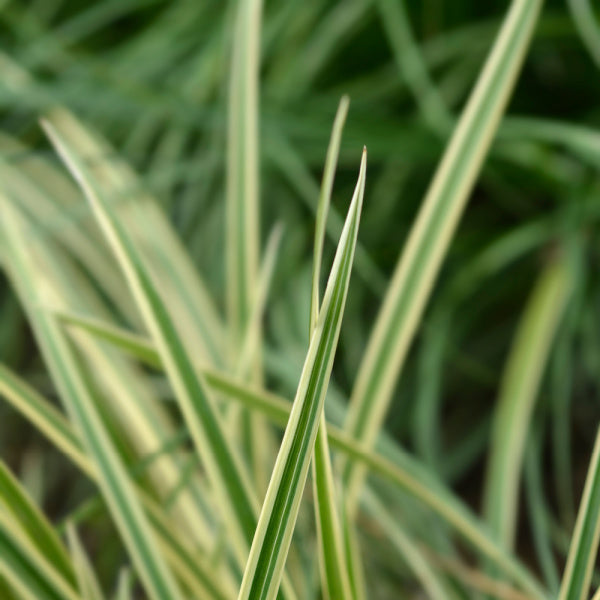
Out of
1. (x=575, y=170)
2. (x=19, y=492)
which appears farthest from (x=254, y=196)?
(x=575, y=170)

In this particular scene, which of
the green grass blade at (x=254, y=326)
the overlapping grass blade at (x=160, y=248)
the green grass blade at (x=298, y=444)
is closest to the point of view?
the green grass blade at (x=298, y=444)

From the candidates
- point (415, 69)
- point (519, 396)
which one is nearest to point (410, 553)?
point (519, 396)

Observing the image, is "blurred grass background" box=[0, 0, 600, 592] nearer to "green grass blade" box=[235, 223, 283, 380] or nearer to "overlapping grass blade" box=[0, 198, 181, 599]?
"green grass blade" box=[235, 223, 283, 380]

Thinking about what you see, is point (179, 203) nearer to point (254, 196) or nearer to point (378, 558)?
point (254, 196)

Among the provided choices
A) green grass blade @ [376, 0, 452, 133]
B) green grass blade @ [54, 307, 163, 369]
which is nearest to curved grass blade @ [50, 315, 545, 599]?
green grass blade @ [54, 307, 163, 369]

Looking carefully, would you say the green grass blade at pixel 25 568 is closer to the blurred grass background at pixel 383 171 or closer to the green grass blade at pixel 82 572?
the green grass blade at pixel 82 572

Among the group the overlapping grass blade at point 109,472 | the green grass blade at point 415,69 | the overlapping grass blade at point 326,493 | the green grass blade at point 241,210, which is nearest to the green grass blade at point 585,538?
the overlapping grass blade at point 326,493
